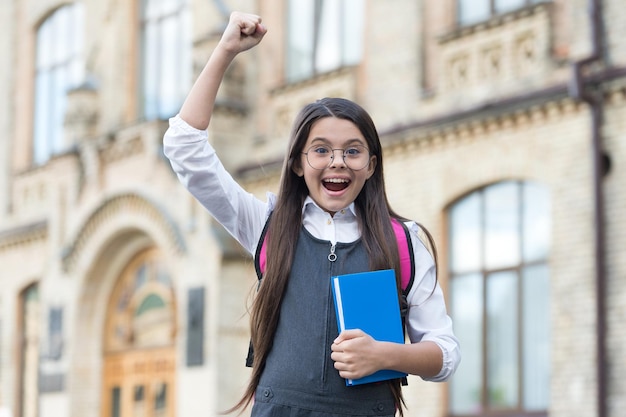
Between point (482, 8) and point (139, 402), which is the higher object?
point (482, 8)

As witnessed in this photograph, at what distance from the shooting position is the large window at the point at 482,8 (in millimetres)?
14011

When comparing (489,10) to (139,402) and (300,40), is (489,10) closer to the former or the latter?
(300,40)

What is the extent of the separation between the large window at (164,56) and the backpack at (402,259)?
49.0 ft

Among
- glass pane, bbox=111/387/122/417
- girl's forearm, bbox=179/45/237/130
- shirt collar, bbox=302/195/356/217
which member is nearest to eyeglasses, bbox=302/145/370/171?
shirt collar, bbox=302/195/356/217

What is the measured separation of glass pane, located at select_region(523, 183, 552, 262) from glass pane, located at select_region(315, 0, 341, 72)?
3821mm

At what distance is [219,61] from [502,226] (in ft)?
34.4

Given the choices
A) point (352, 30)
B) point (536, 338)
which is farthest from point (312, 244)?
point (352, 30)

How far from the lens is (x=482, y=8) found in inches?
568

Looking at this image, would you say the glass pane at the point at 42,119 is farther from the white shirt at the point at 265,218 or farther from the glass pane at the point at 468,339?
the white shirt at the point at 265,218

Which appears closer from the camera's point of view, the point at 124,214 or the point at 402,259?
the point at 402,259

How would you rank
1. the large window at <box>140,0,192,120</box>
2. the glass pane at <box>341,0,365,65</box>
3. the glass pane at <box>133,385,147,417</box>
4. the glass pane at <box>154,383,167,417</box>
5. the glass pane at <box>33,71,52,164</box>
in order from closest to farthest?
the glass pane at <box>341,0,365,65</box>, the glass pane at <box>154,383,167,417</box>, the glass pane at <box>133,385,147,417</box>, the large window at <box>140,0,192,120</box>, the glass pane at <box>33,71,52,164</box>

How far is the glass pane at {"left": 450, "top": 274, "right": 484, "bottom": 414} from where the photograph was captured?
14016mm

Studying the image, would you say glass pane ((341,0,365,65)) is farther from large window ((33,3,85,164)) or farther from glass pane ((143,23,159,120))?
Answer: large window ((33,3,85,164))

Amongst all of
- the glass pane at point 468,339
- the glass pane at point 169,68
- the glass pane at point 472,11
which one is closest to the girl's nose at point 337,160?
the glass pane at point 468,339
